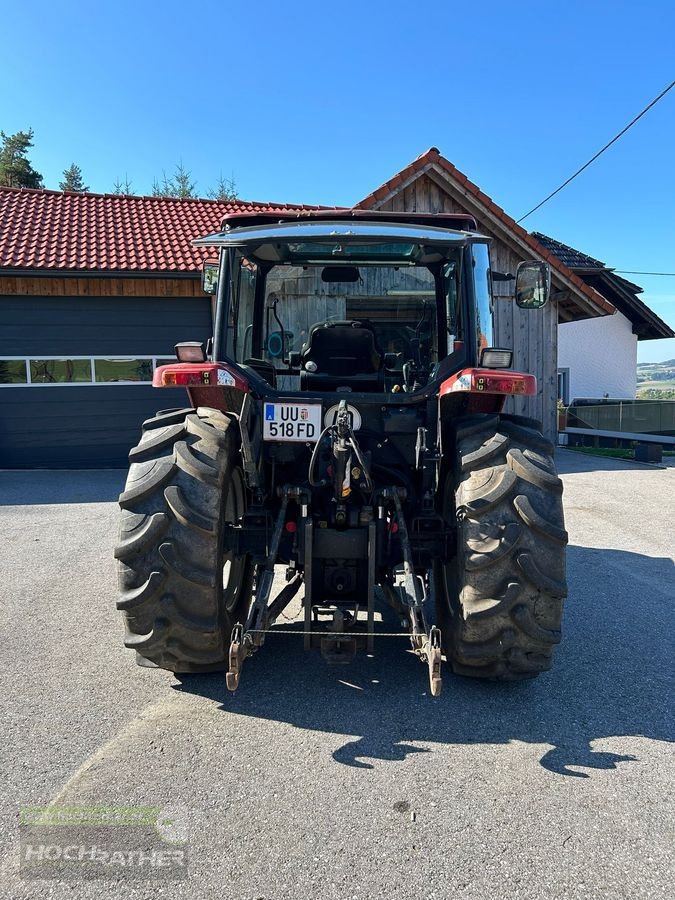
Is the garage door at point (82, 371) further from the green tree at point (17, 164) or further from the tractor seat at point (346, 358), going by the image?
the green tree at point (17, 164)

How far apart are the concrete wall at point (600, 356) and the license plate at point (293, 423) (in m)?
18.2

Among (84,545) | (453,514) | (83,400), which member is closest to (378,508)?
(453,514)

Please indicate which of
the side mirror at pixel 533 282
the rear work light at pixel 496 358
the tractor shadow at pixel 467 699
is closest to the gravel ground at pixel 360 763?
the tractor shadow at pixel 467 699

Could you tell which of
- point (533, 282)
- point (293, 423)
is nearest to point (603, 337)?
point (533, 282)

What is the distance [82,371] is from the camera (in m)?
11.8

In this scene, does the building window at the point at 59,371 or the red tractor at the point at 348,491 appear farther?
the building window at the point at 59,371

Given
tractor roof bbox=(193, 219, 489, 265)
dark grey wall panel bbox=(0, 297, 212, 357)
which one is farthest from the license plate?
dark grey wall panel bbox=(0, 297, 212, 357)

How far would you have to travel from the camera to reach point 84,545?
6.62m

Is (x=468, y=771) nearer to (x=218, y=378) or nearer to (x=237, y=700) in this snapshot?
(x=237, y=700)

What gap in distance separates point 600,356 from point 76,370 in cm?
1657

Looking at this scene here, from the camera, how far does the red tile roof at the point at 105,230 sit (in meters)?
11.6

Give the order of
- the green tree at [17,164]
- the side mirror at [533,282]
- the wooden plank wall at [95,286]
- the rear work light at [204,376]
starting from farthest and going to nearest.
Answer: the green tree at [17,164] < the wooden plank wall at [95,286] < the side mirror at [533,282] < the rear work light at [204,376]

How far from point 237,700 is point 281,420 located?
55.6 inches

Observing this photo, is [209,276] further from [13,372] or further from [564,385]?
[564,385]
